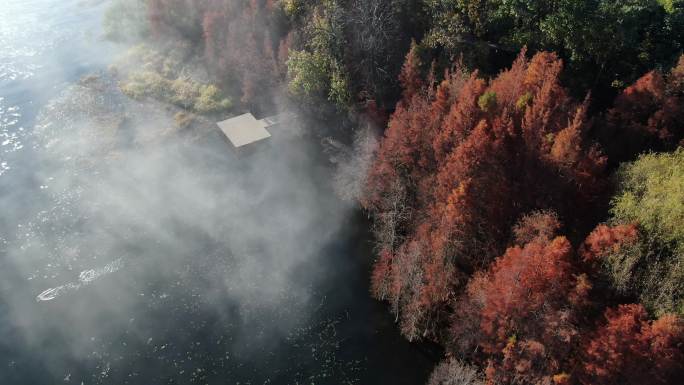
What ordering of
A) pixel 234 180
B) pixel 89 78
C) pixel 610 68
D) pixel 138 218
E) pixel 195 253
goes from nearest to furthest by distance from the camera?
pixel 610 68 < pixel 195 253 < pixel 138 218 < pixel 234 180 < pixel 89 78

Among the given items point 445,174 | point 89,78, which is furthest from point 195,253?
point 89,78

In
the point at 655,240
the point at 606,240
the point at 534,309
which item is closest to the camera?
the point at 655,240

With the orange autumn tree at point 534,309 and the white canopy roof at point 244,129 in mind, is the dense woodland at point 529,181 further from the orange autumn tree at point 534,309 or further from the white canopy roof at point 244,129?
the white canopy roof at point 244,129

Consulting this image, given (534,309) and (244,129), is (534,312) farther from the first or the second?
(244,129)

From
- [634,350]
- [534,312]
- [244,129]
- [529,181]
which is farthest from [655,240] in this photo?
[244,129]

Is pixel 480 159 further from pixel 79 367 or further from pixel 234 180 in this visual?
pixel 79 367

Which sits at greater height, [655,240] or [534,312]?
[655,240]

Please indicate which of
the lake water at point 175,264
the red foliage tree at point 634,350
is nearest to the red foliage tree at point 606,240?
the red foliage tree at point 634,350
